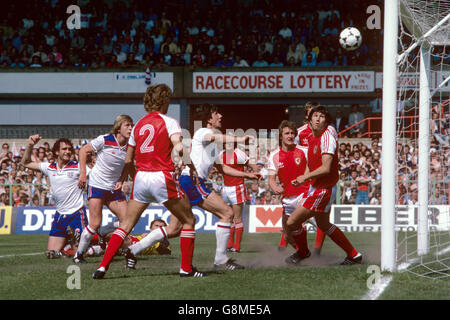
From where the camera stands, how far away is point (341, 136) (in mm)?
26156

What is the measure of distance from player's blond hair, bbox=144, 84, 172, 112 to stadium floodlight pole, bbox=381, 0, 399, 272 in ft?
8.19

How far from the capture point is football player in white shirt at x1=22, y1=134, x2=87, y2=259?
10.8 metres

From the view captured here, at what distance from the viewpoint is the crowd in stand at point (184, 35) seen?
2783 centimetres

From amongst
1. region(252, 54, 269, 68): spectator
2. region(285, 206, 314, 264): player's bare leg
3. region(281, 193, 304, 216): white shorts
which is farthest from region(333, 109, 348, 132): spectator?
region(285, 206, 314, 264): player's bare leg

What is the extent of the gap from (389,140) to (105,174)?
4.31 meters

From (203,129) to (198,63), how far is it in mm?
19323

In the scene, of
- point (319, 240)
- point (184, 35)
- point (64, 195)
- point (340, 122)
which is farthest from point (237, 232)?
point (184, 35)

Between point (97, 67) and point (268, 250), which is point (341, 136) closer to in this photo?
point (97, 67)

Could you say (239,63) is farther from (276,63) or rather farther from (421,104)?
(421,104)

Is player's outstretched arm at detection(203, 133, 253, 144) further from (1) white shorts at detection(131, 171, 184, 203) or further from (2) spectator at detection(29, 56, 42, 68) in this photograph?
(2) spectator at detection(29, 56, 42, 68)

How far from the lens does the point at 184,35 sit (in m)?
28.8

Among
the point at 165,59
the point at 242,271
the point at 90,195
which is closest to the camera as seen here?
the point at 242,271

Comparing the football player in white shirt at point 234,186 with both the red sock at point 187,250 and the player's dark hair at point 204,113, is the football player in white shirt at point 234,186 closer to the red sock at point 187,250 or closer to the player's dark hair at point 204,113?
the player's dark hair at point 204,113
